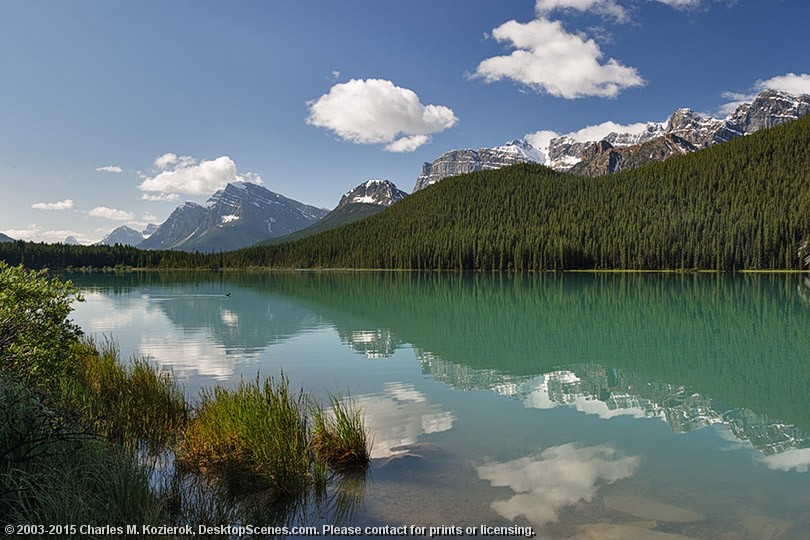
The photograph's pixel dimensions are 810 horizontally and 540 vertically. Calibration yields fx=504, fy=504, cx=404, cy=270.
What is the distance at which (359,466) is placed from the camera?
456 inches

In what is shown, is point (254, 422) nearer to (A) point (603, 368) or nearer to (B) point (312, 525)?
A: (B) point (312, 525)

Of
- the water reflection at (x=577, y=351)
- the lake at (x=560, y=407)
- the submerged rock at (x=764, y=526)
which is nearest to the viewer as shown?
the submerged rock at (x=764, y=526)

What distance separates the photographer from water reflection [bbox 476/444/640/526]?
983 centimetres

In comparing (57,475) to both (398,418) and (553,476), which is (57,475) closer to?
(553,476)

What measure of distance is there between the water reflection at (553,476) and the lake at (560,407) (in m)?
0.05

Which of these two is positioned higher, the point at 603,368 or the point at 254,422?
the point at 254,422

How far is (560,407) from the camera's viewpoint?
688 inches

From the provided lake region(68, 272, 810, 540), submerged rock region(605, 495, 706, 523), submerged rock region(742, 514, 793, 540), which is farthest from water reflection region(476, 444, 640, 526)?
submerged rock region(742, 514, 793, 540)

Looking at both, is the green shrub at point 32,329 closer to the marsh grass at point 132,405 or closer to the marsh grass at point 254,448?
the marsh grass at point 132,405

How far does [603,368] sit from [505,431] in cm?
1145

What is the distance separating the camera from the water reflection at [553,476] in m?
9.83

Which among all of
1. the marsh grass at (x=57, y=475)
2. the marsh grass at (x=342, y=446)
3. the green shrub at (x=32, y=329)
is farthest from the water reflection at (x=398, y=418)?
the green shrub at (x=32, y=329)

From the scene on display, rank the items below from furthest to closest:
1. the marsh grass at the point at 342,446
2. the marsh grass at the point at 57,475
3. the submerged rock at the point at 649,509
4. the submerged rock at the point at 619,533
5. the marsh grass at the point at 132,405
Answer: the marsh grass at the point at 132,405, the marsh grass at the point at 342,446, the submerged rock at the point at 649,509, the submerged rock at the point at 619,533, the marsh grass at the point at 57,475

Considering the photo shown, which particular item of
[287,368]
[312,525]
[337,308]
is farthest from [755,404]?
[337,308]
